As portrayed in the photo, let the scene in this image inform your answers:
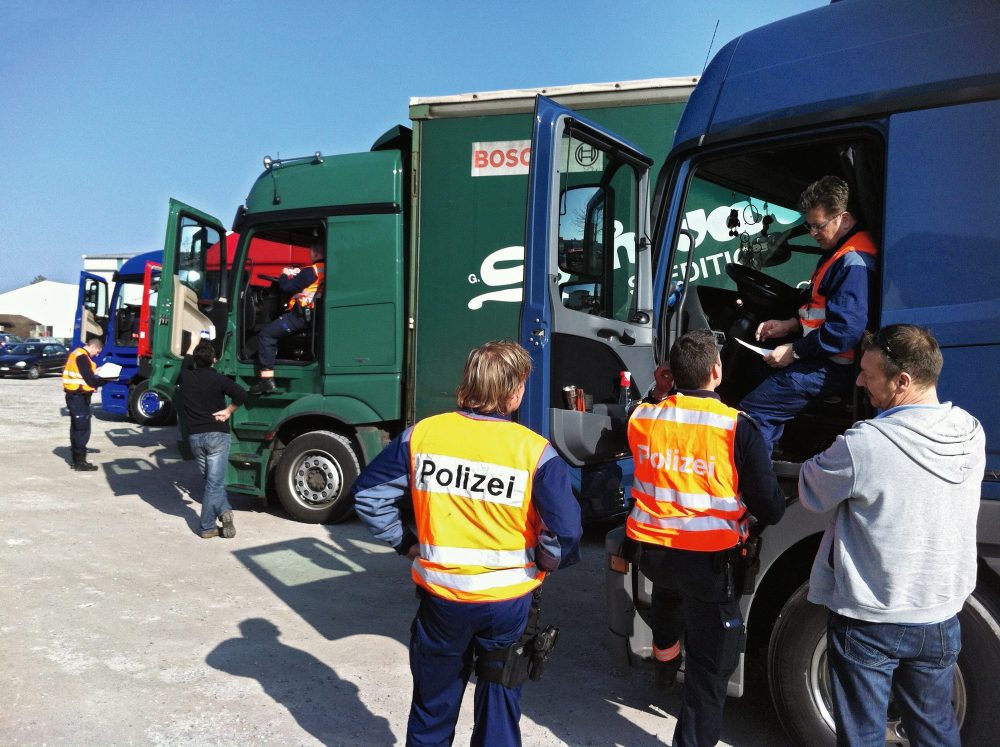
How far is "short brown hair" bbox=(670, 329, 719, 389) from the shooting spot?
2.79m

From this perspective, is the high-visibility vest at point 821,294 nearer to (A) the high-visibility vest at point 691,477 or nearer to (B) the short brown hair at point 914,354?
(A) the high-visibility vest at point 691,477

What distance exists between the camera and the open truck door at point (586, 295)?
3.41m

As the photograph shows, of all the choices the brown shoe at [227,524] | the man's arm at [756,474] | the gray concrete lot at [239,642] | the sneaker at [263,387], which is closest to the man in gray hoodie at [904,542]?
the man's arm at [756,474]

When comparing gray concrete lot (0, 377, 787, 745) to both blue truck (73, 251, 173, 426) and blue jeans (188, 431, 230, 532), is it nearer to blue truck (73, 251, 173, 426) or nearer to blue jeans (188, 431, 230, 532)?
blue jeans (188, 431, 230, 532)

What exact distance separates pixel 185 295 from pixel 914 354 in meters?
6.18

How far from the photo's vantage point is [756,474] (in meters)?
2.64

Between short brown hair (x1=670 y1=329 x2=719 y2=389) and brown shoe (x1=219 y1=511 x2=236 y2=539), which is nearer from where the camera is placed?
short brown hair (x1=670 y1=329 x2=719 y2=389)

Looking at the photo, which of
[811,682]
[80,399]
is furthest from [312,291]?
[811,682]

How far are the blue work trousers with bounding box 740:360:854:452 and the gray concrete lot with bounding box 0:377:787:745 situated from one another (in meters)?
1.39

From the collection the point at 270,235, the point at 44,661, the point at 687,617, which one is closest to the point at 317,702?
the point at 44,661

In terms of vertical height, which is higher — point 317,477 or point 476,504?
point 476,504

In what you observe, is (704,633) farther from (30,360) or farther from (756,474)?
(30,360)

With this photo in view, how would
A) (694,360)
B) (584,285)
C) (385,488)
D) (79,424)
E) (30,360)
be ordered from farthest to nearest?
(30,360) → (79,424) → (584,285) → (694,360) → (385,488)

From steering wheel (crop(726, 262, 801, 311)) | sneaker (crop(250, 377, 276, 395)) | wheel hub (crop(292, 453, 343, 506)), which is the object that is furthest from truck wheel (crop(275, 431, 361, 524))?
steering wheel (crop(726, 262, 801, 311))
